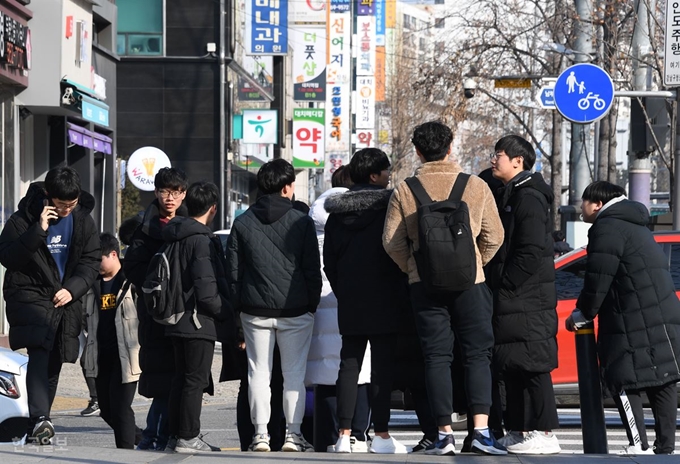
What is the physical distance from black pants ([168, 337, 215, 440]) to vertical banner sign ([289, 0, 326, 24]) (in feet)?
176

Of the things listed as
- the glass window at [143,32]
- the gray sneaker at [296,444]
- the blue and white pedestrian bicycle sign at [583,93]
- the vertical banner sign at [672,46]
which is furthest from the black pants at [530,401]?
the glass window at [143,32]

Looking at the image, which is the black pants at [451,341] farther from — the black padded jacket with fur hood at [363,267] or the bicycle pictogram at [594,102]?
the bicycle pictogram at [594,102]

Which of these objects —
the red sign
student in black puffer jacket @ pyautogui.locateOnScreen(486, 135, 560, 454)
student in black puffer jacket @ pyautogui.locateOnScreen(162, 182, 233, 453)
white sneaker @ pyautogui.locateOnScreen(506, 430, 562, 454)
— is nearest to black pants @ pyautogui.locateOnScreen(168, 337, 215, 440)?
student in black puffer jacket @ pyautogui.locateOnScreen(162, 182, 233, 453)

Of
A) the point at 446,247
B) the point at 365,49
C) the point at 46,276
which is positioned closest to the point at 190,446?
the point at 46,276

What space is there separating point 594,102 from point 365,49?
64.8 metres

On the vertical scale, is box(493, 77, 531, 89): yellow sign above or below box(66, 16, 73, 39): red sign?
below

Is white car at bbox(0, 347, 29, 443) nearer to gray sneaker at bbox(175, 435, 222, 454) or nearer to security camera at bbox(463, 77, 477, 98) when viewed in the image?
gray sneaker at bbox(175, 435, 222, 454)

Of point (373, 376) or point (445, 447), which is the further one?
point (373, 376)

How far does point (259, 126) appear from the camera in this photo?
3991 cm

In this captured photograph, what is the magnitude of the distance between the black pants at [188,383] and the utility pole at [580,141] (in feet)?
58.1

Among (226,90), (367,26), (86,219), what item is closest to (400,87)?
(367,26)

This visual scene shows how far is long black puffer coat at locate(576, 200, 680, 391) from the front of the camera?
793 cm

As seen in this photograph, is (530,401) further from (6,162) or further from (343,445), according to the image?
(6,162)

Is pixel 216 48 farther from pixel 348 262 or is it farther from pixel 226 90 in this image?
pixel 348 262
